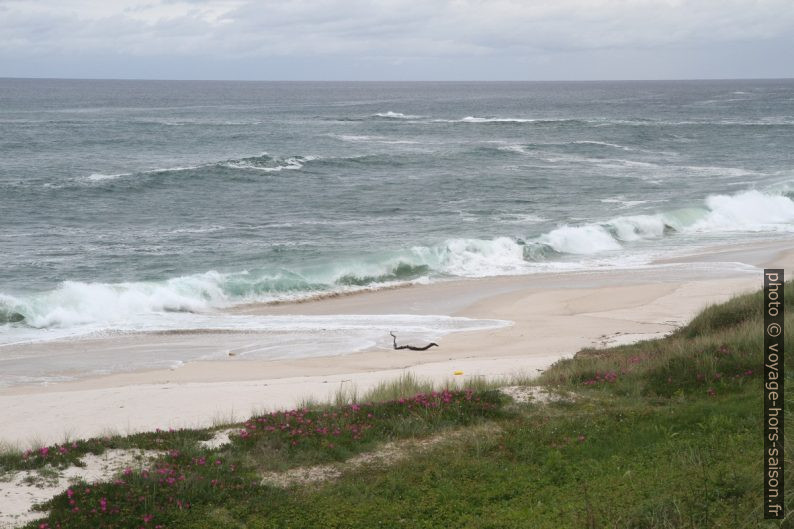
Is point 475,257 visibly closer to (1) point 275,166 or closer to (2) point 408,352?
(2) point 408,352

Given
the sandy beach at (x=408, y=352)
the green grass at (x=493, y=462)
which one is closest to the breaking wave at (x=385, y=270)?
the sandy beach at (x=408, y=352)

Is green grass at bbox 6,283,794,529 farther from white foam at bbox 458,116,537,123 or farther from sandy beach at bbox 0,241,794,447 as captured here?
white foam at bbox 458,116,537,123

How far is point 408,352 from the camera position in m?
19.0

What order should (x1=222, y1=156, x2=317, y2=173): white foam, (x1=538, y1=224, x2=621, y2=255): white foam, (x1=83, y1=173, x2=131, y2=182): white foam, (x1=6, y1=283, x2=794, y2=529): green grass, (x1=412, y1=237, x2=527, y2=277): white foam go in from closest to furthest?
(x1=6, y1=283, x2=794, y2=529): green grass
(x1=412, y1=237, x2=527, y2=277): white foam
(x1=538, y1=224, x2=621, y2=255): white foam
(x1=83, y1=173, x2=131, y2=182): white foam
(x1=222, y1=156, x2=317, y2=173): white foam

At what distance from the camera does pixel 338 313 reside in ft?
77.3

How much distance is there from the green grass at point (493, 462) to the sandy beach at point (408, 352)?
7.02ft

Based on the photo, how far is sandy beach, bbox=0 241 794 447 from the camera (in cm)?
1405

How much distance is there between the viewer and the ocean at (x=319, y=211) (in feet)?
83.7

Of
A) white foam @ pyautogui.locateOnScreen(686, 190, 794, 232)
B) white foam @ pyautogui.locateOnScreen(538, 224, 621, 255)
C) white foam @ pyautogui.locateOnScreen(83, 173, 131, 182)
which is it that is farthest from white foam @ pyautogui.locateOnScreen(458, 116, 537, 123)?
white foam @ pyautogui.locateOnScreen(538, 224, 621, 255)

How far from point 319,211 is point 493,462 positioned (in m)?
30.0

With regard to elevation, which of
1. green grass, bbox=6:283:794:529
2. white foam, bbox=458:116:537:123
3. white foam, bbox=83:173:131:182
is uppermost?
white foam, bbox=458:116:537:123

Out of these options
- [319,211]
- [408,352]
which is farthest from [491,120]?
[408,352]

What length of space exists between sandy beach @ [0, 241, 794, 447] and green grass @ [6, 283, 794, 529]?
2.14 metres

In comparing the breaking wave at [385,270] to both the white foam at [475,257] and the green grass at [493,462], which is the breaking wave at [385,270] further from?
the green grass at [493,462]
